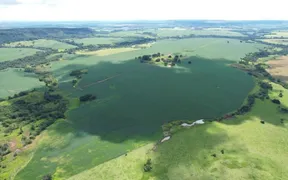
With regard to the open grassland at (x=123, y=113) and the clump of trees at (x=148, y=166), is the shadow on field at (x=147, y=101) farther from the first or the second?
the clump of trees at (x=148, y=166)

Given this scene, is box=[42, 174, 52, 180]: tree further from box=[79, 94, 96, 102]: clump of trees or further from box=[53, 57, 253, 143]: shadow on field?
box=[79, 94, 96, 102]: clump of trees

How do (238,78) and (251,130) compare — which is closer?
(251,130)

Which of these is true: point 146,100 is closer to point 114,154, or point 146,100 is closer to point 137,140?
point 137,140

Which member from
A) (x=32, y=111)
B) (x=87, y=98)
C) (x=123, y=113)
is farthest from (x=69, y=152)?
(x=87, y=98)

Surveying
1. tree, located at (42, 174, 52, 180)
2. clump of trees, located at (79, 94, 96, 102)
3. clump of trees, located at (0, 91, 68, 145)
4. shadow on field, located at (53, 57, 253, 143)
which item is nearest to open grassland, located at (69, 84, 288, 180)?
tree, located at (42, 174, 52, 180)

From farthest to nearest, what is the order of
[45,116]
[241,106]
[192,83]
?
[192,83] → [241,106] → [45,116]

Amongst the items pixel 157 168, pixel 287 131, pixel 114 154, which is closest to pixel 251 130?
pixel 287 131

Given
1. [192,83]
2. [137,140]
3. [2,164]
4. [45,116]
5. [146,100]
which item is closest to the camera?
[2,164]
